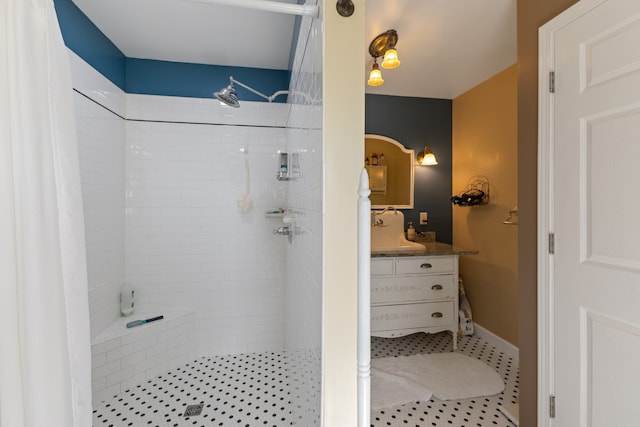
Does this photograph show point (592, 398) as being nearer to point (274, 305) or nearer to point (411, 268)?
point (411, 268)

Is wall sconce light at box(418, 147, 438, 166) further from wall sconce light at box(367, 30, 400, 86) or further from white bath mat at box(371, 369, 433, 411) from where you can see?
white bath mat at box(371, 369, 433, 411)

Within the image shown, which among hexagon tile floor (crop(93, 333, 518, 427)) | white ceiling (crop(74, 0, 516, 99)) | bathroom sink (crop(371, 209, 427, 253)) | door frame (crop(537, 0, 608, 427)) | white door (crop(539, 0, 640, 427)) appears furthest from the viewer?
bathroom sink (crop(371, 209, 427, 253))

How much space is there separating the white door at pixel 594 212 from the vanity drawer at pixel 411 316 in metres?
1.00

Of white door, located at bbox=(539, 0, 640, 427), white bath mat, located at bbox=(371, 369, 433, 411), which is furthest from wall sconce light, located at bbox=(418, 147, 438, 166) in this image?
white bath mat, located at bbox=(371, 369, 433, 411)

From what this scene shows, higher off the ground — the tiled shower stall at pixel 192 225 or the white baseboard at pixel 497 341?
the tiled shower stall at pixel 192 225

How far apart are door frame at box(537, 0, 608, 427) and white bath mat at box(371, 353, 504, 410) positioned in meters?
0.58

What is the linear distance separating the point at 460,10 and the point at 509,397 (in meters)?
2.42

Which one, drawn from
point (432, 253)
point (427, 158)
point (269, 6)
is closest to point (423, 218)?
point (427, 158)

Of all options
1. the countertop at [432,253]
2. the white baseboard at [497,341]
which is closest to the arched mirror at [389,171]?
the countertop at [432,253]

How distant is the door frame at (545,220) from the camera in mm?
1276

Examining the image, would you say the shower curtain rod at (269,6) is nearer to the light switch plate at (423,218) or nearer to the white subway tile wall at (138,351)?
the white subway tile wall at (138,351)

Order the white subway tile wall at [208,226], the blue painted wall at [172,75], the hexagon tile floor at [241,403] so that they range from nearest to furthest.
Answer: the hexagon tile floor at [241,403] → the blue painted wall at [172,75] → the white subway tile wall at [208,226]

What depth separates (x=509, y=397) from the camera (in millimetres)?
1770

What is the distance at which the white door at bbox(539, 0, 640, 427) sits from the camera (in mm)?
980
